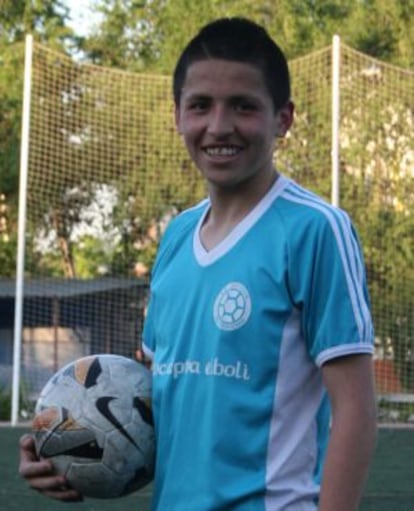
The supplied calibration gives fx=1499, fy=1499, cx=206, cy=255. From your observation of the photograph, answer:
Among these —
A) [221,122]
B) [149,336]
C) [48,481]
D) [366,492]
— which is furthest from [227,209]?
[366,492]

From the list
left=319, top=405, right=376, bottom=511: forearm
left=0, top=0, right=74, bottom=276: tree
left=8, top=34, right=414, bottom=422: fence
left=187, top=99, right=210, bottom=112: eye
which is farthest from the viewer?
left=0, top=0, right=74, bottom=276: tree

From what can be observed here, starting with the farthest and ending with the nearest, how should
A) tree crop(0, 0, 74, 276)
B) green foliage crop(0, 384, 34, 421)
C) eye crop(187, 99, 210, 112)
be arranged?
tree crop(0, 0, 74, 276) < green foliage crop(0, 384, 34, 421) < eye crop(187, 99, 210, 112)

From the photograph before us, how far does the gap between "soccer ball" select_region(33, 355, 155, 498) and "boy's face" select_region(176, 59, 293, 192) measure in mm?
473

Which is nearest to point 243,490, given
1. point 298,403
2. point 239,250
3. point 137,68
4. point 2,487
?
point 298,403

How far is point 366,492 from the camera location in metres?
8.91

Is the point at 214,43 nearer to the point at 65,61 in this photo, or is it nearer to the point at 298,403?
the point at 298,403

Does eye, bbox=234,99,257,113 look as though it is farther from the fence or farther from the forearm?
the fence

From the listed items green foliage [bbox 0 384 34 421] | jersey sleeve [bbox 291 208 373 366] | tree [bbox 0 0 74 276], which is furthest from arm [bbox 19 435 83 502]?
tree [bbox 0 0 74 276]

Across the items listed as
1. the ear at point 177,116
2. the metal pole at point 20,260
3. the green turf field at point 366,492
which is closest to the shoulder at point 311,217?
the ear at point 177,116

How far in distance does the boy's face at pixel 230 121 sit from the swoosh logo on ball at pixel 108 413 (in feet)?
1.68

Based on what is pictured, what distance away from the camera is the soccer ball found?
2.84 metres

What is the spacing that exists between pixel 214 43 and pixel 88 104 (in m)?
15.9

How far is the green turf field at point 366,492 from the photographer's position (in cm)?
805

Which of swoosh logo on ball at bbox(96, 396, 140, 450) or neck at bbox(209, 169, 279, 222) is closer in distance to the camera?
neck at bbox(209, 169, 279, 222)
